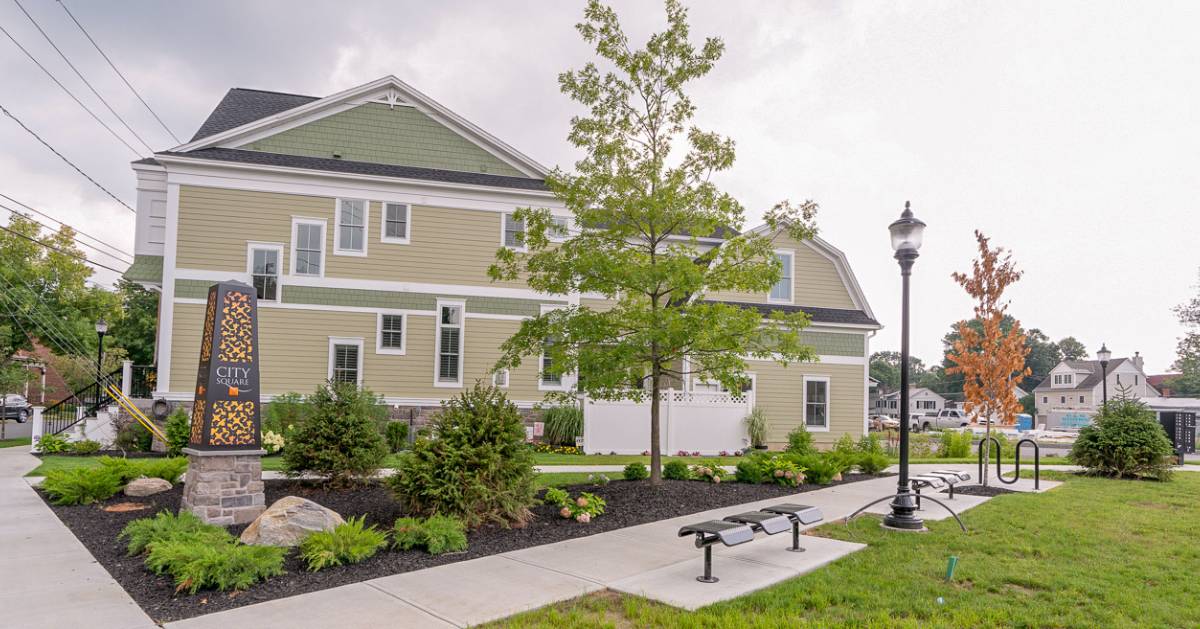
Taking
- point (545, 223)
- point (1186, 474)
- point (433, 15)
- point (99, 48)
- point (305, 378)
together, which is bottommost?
point (1186, 474)

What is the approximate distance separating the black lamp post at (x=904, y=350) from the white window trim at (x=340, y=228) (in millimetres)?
14484

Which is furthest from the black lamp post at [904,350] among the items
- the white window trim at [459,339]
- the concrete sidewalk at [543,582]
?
the white window trim at [459,339]

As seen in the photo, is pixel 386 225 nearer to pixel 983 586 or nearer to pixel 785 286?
pixel 785 286

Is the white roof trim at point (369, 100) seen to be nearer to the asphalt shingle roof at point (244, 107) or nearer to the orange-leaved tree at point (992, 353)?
the asphalt shingle roof at point (244, 107)

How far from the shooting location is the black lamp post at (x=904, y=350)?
8258 millimetres

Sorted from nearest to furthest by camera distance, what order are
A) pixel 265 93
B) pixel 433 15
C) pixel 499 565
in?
1. pixel 499 565
2. pixel 433 15
3. pixel 265 93

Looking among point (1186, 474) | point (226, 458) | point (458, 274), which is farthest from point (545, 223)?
point (1186, 474)

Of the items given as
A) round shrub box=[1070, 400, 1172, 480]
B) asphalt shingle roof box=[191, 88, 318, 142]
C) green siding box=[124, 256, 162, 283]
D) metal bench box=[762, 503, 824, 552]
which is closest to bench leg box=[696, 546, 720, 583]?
metal bench box=[762, 503, 824, 552]

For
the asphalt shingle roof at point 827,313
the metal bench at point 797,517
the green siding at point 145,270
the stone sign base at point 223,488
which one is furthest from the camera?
the asphalt shingle roof at point 827,313

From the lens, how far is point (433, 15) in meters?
13.6

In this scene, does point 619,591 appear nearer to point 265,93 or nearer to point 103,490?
point 103,490

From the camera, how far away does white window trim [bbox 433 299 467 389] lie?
64.0ft

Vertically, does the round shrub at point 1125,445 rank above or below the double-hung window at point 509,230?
below

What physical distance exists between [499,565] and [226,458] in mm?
4037
